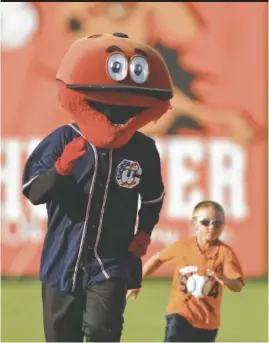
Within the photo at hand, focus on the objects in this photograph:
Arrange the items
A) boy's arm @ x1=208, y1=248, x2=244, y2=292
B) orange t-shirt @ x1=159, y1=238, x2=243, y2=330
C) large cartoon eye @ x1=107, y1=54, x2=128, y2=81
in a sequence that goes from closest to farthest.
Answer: large cartoon eye @ x1=107, y1=54, x2=128, y2=81
boy's arm @ x1=208, y1=248, x2=244, y2=292
orange t-shirt @ x1=159, y1=238, x2=243, y2=330

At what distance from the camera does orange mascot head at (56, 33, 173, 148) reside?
5.12 metres

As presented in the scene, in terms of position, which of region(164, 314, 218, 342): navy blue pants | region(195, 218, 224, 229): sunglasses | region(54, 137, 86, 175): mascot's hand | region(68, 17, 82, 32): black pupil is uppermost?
region(68, 17, 82, 32): black pupil

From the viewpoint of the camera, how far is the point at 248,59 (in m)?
10.3

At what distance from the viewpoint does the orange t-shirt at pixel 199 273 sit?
6145mm

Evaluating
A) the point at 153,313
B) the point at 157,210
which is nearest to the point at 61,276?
the point at 157,210

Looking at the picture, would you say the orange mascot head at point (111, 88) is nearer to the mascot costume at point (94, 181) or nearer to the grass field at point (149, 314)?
the mascot costume at point (94, 181)

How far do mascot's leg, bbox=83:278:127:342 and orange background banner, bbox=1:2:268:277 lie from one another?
505 centimetres

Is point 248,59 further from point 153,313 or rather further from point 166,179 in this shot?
point 153,313

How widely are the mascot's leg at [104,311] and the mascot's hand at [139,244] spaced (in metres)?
0.19

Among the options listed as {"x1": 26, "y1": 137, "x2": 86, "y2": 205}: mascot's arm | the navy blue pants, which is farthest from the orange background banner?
{"x1": 26, "y1": 137, "x2": 86, "y2": 205}: mascot's arm

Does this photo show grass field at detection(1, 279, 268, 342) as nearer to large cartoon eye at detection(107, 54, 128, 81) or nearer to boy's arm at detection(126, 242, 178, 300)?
boy's arm at detection(126, 242, 178, 300)

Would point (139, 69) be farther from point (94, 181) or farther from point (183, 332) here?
point (183, 332)

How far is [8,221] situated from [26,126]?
0.92m

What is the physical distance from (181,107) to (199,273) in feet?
13.8
